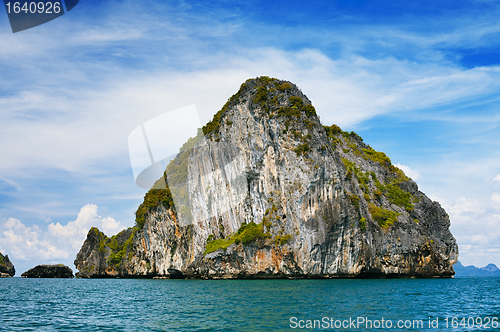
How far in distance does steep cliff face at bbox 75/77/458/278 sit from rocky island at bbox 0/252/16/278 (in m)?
61.7

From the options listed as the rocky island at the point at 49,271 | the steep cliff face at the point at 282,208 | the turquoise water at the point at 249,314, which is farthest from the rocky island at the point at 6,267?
the turquoise water at the point at 249,314

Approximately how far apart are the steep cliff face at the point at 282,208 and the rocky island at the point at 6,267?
61.7 metres

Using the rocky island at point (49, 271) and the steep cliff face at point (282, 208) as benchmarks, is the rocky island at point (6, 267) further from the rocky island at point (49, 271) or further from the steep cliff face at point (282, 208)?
the steep cliff face at point (282, 208)

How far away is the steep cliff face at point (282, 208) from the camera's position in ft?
169

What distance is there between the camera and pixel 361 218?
175ft

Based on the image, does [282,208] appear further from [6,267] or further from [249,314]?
[6,267]

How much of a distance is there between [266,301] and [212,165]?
1766 inches

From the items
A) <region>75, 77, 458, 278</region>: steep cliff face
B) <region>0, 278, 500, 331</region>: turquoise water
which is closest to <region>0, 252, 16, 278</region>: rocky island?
<region>75, 77, 458, 278</region>: steep cliff face

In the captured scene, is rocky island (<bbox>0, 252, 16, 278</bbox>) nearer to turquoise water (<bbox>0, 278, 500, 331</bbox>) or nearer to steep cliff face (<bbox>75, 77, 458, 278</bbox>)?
steep cliff face (<bbox>75, 77, 458, 278</bbox>)

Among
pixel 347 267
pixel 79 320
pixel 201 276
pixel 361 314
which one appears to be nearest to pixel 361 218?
pixel 347 267

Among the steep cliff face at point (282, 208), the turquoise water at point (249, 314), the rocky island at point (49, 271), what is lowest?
the rocky island at point (49, 271)

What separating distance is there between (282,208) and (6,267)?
101 m

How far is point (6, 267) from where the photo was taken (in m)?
114

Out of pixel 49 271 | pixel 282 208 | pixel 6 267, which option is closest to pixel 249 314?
pixel 282 208
